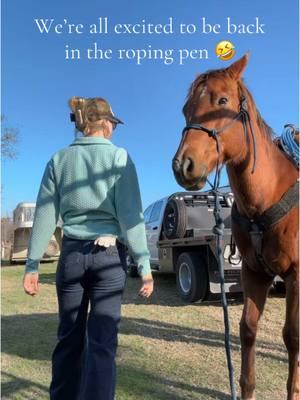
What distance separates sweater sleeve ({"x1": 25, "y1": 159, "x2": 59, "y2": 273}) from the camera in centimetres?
258

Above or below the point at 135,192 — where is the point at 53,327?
below

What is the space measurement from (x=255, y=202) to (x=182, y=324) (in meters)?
3.35

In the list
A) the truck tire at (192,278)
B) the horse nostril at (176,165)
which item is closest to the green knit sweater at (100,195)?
the horse nostril at (176,165)

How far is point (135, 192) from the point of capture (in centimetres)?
248

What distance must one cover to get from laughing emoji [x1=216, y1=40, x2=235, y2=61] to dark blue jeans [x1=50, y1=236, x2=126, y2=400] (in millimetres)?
2000

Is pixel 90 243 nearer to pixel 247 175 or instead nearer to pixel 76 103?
pixel 76 103

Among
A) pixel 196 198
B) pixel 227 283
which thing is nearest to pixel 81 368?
pixel 227 283

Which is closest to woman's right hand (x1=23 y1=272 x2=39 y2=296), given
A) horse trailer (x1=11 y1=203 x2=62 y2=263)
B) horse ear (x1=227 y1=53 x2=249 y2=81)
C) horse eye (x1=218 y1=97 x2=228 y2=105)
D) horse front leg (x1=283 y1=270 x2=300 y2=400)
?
horse eye (x1=218 y1=97 x2=228 y2=105)

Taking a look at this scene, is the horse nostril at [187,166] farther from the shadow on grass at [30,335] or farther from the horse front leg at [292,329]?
the shadow on grass at [30,335]

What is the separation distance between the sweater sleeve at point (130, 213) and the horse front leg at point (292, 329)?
1109 mm

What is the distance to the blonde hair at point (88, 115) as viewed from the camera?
2.53 metres

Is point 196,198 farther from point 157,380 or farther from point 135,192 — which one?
point 135,192

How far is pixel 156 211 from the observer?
10.7m

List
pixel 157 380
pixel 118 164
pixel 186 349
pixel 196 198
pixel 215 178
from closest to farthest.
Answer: pixel 118 164, pixel 215 178, pixel 157 380, pixel 186 349, pixel 196 198
